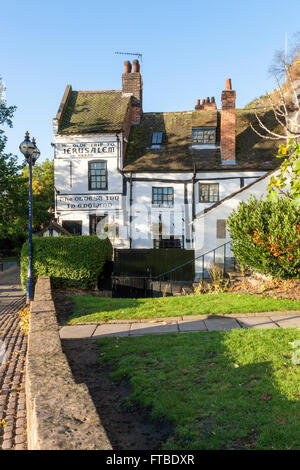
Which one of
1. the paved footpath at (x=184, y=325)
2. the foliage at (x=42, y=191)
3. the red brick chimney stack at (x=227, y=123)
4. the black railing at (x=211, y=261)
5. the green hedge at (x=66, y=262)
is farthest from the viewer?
the foliage at (x=42, y=191)

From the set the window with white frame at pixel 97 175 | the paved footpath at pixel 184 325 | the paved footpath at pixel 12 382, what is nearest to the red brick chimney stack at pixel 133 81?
the window with white frame at pixel 97 175

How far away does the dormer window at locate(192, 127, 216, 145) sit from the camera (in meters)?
24.0

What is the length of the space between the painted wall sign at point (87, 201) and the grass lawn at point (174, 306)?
12283 mm

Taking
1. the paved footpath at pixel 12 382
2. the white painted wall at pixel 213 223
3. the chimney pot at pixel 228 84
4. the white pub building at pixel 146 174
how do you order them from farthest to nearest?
the chimney pot at pixel 228 84 < the white pub building at pixel 146 174 < the white painted wall at pixel 213 223 < the paved footpath at pixel 12 382

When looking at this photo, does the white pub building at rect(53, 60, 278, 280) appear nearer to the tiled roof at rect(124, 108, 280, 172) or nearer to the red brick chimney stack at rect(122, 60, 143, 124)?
the tiled roof at rect(124, 108, 280, 172)

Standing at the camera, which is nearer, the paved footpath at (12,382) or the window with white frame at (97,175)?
the paved footpath at (12,382)

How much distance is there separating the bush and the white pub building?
991 cm

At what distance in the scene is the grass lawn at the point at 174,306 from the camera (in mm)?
9070

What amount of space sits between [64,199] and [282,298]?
54.4 ft

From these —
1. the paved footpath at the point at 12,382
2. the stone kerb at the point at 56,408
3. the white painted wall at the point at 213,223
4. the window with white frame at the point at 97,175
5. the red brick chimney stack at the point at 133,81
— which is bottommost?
the paved footpath at the point at 12,382

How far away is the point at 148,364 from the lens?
19.2 ft

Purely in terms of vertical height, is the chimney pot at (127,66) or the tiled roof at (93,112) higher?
the chimney pot at (127,66)

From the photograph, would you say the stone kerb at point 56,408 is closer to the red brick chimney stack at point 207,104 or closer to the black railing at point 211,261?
the black railing at point 211,261
